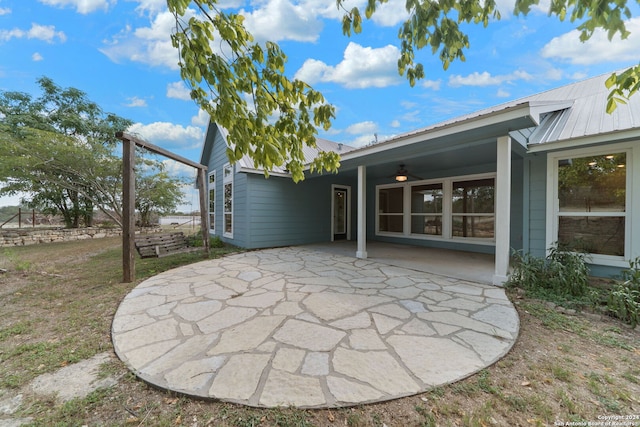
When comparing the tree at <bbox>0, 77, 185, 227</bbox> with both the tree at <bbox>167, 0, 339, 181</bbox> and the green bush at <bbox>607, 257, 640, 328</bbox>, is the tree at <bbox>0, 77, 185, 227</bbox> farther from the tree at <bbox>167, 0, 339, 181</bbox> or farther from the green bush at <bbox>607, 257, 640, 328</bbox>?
the green bush at <bbox>607, 257, 640, 328</bbox>

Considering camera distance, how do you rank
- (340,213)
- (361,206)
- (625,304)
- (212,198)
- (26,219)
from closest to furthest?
(625,304) < (361,206) < (340,213) < (212,198) < (26,219)

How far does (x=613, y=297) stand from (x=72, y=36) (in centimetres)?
1058

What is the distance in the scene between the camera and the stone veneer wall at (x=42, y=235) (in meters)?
9.20

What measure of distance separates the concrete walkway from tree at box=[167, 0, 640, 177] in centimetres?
157

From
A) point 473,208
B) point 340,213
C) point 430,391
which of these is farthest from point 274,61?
point 340,213

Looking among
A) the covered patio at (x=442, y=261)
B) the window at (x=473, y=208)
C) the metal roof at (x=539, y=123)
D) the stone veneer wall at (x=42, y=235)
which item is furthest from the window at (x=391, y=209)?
the stone veneer wall at (x=42, y=235)

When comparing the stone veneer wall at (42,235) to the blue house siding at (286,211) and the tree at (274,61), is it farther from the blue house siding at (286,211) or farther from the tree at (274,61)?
the tree at (274,61)

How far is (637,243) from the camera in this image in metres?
3.73

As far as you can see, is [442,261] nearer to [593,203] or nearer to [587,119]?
[593,203]

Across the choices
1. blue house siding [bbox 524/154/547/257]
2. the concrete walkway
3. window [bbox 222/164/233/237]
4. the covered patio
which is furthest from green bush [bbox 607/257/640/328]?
window [bbox 222/164/233/237]

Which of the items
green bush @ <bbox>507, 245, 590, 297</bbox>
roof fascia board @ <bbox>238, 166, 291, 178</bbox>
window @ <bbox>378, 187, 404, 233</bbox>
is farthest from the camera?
window @ <bbox>378, 187, 404, 233</bbox>

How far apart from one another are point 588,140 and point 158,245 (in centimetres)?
795

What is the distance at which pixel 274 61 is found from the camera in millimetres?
2129

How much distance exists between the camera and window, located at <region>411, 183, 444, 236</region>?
301 inches
